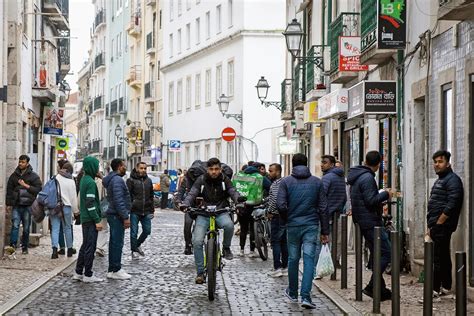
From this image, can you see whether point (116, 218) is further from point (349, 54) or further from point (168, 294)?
point (349, 54)

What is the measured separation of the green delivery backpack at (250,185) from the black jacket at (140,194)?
5.32ft

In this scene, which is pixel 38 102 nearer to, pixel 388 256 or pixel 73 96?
pixel 388 256

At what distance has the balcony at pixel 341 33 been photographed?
81.3 feet

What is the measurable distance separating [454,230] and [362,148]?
37.5ft

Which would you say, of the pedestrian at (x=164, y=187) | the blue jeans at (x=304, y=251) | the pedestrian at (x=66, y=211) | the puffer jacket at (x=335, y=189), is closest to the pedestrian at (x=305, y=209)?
the blue jeans at (x=304, y=251)

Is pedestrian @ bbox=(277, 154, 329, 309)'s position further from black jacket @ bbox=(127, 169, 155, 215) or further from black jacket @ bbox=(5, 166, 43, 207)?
black jacket @ bbox=(5, 166, 43, 207)

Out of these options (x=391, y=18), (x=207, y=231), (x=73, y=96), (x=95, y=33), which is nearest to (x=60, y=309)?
(x=207, y=231)

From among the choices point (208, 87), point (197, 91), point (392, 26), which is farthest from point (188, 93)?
point (392, 26)

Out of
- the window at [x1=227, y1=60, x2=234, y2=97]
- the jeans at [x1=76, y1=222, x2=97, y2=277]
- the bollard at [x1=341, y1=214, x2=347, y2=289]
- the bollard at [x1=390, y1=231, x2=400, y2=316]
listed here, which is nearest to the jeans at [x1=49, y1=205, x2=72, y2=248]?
the jeans at [x1=76, y1=222, x2=97, y2=277]

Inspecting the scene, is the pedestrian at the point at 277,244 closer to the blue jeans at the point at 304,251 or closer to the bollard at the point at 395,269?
the blue jeans at the point at 304,251

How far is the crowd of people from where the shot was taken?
1409 centimetres

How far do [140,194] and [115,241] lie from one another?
4.72 m

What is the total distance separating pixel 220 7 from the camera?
56.1 metres

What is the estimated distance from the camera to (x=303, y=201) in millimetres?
14086
